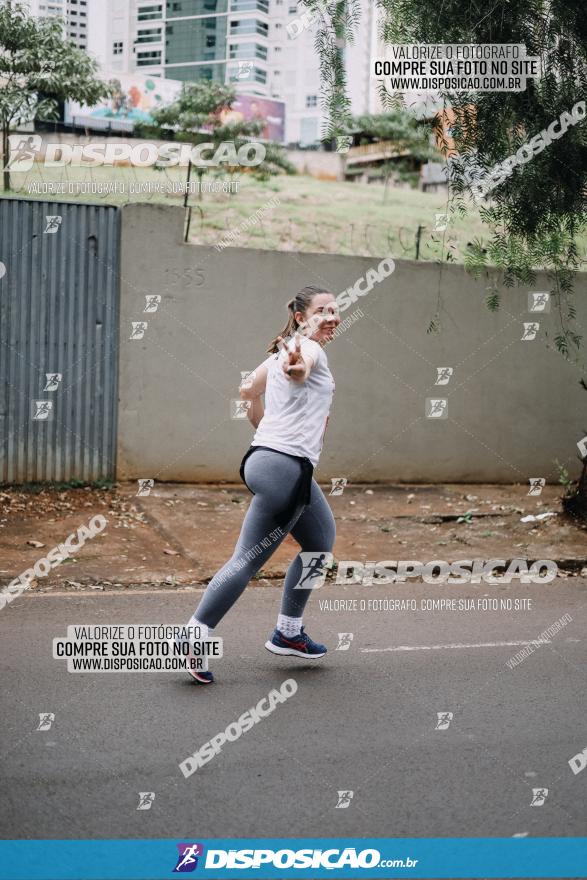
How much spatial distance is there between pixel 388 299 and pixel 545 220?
2839 millimetres

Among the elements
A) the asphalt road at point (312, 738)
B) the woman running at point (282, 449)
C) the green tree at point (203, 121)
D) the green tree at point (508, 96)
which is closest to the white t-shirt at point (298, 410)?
the woman running at point (282, 449)

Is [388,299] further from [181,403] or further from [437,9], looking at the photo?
[437,9]

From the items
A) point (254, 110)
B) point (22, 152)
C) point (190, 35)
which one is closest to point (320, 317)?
point (190, 35)

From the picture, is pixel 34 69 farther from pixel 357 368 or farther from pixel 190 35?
pixel 357 368

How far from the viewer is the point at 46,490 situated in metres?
9.47

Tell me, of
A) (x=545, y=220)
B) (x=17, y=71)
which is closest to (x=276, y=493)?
(x=545, y=220)

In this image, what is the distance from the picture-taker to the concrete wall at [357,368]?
9.91m

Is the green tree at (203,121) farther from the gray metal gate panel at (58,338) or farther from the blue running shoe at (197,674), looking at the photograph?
the blue running shoe at (197,674)

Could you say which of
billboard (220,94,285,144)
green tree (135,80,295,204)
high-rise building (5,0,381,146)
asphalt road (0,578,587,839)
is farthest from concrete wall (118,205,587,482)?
billboard (220,94,285,144)

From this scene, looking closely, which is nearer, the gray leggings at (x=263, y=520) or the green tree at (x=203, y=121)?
the gray leggings at (x=263, y=520)

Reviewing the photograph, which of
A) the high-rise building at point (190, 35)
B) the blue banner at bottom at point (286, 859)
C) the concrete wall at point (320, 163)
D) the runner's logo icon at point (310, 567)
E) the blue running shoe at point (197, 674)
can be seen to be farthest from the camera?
the concrete wall at point (320, 163)

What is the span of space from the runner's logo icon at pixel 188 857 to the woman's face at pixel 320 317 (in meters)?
2.54

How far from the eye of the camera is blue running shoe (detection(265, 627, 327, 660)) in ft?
17.5

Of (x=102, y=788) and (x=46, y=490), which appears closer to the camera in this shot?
(x=102, y=788)
